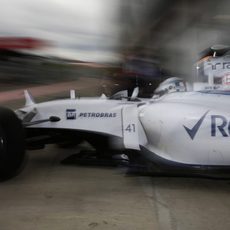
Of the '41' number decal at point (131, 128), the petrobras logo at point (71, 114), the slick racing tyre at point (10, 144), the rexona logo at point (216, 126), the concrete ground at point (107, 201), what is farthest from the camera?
the petrobras logo at point (71, 114)

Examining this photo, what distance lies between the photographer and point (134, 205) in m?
3.44

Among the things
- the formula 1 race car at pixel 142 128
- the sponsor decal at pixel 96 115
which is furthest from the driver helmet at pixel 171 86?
the sponsor decal at pixel 96 115

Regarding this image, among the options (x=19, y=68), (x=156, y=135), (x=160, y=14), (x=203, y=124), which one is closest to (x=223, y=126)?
(x=203, y=124)

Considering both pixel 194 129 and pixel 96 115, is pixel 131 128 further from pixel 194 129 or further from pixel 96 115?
pixel 194 129

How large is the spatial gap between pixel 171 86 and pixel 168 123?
3.06ft

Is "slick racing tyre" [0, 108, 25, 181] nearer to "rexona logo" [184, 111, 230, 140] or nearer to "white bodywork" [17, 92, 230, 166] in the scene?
"white bodywork" [17, 92, 230, 166]

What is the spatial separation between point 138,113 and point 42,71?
3206 mm

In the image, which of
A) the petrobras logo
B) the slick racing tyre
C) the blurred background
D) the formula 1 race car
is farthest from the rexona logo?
the slick racing tyre

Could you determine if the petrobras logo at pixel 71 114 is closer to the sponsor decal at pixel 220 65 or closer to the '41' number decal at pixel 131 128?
the '41' number decal at pixel 131 128

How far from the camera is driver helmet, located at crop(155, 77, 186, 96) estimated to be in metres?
4.46

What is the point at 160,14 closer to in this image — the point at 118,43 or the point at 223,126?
the point at 118,43

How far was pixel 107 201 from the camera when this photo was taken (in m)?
3.53

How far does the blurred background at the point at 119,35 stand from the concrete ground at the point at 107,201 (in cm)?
103

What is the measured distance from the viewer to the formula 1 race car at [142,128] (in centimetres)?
358
